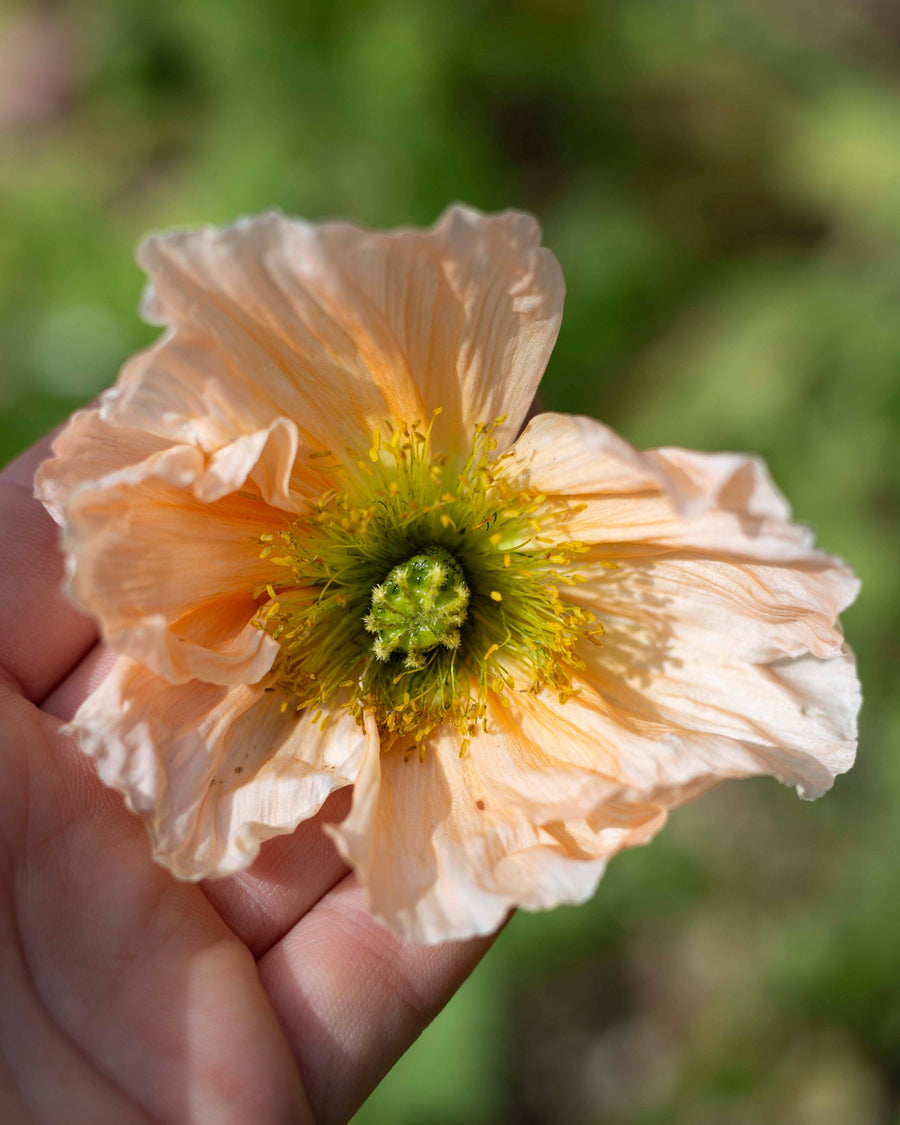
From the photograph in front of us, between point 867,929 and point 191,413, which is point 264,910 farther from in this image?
point 867,929

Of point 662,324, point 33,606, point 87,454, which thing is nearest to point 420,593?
point 87,454

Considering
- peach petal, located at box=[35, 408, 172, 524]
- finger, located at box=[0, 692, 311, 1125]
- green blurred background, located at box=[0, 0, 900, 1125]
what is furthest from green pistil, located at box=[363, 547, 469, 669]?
green blurred background, located at box=[0, 0, 900, 1125]

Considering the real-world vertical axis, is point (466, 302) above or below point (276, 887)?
above

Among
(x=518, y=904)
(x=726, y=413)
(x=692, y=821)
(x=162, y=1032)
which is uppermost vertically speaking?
(x=518, y=904)

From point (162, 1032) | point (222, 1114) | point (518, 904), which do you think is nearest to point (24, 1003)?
point (162, 1032)

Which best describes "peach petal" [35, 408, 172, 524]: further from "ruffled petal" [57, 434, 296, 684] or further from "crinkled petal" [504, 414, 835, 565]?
"crinkled petal" [504, 414, 835, 565]

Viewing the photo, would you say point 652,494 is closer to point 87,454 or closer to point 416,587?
point 416,587
